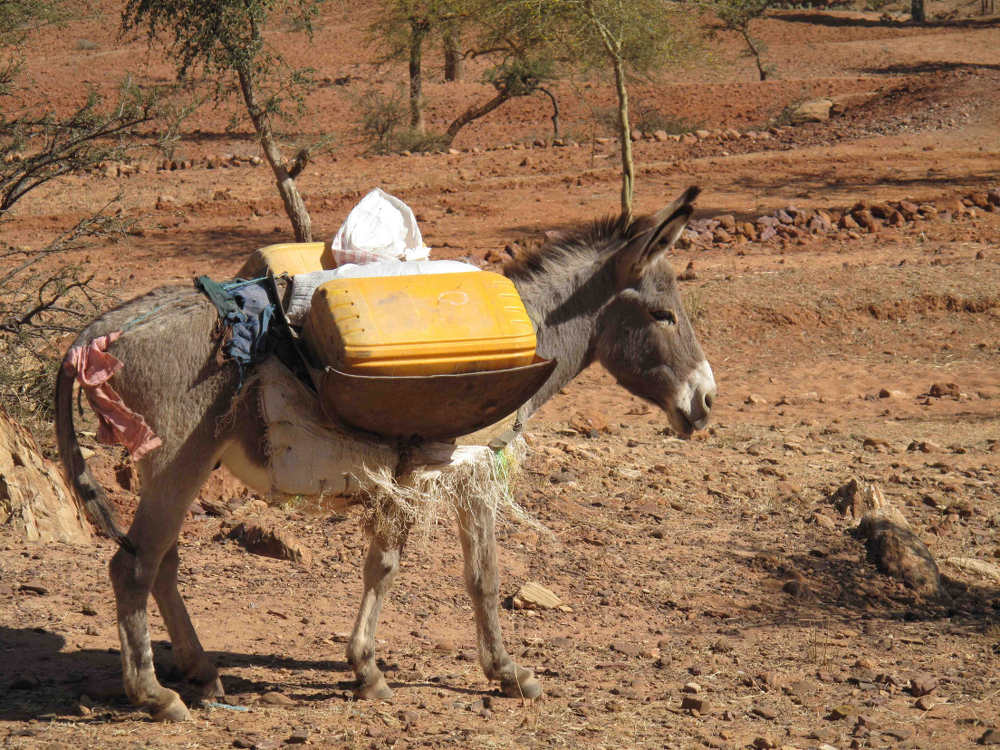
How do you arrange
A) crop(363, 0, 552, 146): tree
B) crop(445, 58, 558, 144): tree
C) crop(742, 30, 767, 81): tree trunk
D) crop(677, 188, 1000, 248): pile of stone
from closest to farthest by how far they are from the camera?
crop(677, 188, 1000, 248): pile of stone < crop(363, 0, 552, 146): tree < crop(445, 58, 558, 144): tree < crop(742, 30, 767, 81): tree trunk

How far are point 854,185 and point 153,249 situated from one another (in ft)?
35.7

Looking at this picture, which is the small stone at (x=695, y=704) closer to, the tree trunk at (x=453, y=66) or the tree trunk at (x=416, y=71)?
the tree trunk at (x=416, y=71)

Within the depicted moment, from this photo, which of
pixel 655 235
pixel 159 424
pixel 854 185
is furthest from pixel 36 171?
pixel 854 185

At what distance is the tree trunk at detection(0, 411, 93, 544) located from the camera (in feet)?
19.0

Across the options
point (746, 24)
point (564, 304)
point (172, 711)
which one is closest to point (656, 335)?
point (564, 304)

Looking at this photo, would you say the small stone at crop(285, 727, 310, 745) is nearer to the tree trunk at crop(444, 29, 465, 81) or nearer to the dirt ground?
the dirt ground

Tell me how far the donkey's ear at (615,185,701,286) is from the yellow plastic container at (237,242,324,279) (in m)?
1.24

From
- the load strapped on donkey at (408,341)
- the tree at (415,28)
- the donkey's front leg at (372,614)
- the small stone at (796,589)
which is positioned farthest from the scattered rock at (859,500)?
the tree at (415,28)

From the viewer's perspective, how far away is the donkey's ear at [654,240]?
14.3ft

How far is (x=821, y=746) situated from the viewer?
4312 millimetres

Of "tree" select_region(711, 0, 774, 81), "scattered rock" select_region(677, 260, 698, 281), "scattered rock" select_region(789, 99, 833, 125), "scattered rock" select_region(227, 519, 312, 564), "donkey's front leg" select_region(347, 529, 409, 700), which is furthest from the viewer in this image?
"tree" select_region(711, 0, 774, 81)

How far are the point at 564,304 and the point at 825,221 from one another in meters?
11.5

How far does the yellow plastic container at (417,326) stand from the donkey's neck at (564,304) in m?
0.61


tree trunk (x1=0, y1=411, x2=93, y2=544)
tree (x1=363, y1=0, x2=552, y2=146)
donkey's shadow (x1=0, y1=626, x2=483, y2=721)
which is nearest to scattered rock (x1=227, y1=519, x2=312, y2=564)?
tree trunk (x1=0, y1=411, x2=93, y2=544)
